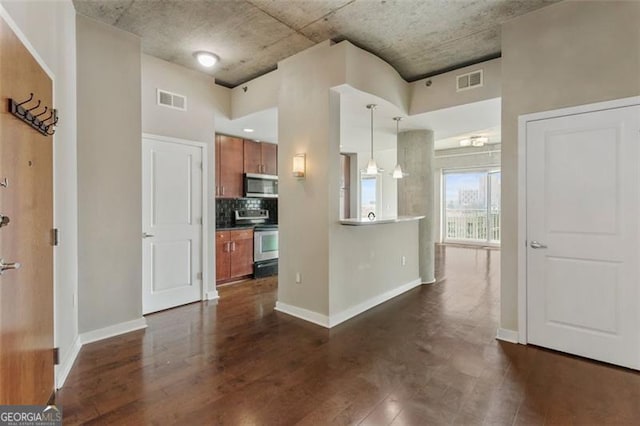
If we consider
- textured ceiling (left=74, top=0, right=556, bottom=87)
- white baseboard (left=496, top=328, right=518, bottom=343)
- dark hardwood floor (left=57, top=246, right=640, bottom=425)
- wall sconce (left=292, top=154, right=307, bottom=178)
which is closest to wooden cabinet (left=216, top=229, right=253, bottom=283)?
dark hardwood floor (left=57, top=246, right=640, bottom=425)

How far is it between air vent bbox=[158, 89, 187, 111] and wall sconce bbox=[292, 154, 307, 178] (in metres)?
1.70

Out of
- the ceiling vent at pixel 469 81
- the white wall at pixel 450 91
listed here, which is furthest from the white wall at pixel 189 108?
the ceiling vent at pixel 469 81

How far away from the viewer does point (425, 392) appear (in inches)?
86.7

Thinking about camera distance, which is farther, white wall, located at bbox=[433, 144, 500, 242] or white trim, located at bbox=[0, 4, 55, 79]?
white wall, located at bbox=[433, 144, 500, 242]

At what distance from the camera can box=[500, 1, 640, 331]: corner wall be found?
251 centimetres

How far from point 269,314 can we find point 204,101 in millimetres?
2980

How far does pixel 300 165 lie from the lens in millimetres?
3682

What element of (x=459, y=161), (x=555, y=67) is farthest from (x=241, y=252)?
(x=459, y=161)

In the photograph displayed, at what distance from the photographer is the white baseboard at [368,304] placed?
354 cm

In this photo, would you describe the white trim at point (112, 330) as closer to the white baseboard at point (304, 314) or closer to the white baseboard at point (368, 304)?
the white baseboard at point (304, 314)

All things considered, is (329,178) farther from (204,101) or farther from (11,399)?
(11,399)

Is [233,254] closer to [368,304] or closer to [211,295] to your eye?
[211,295]

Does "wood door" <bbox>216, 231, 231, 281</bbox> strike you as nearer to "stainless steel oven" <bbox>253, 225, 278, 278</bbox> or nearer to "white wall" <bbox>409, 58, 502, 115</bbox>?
"stainless steel oven" <bbox>253, 225, 278, 278</bbox>
